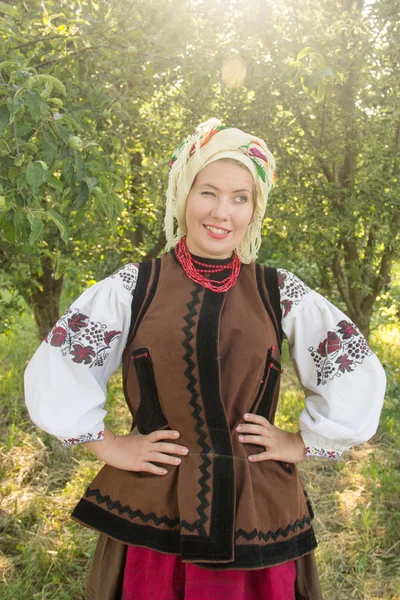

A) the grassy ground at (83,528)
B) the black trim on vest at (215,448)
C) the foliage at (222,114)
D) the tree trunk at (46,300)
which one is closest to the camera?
the black trim on vest at (215,448)

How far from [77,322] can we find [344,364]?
74cm

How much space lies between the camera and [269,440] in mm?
1566

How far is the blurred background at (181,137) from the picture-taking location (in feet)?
7.80

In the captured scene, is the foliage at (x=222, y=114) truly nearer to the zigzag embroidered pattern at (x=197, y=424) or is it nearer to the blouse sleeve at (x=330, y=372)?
the zigzag embroidered pattern at (x=197, y=424)

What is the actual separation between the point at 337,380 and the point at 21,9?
2.35 metres

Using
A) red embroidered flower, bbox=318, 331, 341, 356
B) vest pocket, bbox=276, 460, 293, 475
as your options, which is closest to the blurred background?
red embroidered flower, bbox=318, 331, 341, 356

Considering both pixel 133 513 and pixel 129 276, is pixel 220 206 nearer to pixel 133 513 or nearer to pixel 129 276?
pixel 129 276

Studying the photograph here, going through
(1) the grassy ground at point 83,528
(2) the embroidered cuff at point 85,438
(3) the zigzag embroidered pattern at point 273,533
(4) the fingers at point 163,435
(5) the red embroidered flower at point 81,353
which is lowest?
(1) the grassy ground at point 83,528

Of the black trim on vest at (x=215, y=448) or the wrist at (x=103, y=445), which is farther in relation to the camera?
the wrist at (x=103, y=445)

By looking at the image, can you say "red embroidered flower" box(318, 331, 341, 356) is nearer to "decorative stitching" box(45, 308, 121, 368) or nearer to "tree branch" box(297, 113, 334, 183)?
"decorative stitching" box(45, 308, 121, 368)

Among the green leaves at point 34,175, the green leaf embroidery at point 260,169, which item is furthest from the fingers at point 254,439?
the green leaves at point 34,175

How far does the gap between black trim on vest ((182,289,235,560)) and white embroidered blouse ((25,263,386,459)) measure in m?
0.22

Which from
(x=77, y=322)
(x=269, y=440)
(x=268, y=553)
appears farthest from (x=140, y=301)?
(x=268, y=553)

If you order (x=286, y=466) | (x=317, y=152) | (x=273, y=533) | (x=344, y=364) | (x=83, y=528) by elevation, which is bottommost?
(x=83, y=528)
